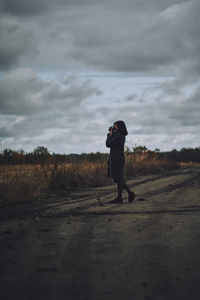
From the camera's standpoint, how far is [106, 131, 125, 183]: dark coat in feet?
34.4

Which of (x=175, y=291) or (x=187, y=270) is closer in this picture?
(x=175, y=291)

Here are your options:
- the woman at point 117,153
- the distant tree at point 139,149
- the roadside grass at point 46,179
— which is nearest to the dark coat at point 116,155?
the woman at point 117,153

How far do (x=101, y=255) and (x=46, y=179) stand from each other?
9.84 meters

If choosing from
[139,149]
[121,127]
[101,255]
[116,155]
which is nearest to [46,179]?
[116,155]

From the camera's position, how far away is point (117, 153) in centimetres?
1070

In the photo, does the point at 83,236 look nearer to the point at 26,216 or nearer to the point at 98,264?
the point at 98,264

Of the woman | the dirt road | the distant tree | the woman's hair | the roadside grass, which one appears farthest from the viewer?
the distant tree

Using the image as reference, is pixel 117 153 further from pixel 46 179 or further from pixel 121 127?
pixel 46 179

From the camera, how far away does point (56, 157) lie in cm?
1567

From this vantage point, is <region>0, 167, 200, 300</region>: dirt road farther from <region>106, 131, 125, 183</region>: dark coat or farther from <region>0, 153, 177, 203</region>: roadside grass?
<region>0, 153, 177, 203</region>: roadside grass

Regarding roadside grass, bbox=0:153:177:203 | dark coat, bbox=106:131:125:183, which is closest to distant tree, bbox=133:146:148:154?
roadside grass, bbox=0:153:177:203

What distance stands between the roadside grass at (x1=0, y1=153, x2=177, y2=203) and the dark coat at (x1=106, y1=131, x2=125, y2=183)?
2.98 meters

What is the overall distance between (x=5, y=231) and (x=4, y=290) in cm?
290

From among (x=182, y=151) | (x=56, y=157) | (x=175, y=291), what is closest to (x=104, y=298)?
(x=175, y=291)
